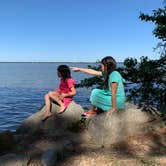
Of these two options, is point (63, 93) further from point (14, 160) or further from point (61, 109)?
point (14, 160)

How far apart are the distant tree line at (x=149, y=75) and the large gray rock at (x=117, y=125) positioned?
121 cm

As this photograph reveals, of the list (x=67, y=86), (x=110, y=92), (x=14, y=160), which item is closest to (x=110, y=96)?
(x=110, y=92)

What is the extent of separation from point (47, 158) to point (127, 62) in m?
4.75

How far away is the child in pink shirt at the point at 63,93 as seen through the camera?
27.0 feet

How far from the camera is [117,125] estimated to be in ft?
23.2

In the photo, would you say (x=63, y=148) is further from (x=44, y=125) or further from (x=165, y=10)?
(x=165, y=10)

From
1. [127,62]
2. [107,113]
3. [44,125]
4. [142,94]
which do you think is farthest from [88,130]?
[127,62]

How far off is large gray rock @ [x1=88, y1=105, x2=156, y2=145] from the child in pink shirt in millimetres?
1118

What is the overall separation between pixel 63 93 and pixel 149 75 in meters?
2.61

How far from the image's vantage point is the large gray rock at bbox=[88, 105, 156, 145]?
23.1ft

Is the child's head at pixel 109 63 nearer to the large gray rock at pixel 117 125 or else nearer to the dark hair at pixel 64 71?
the large gray rock at pixel 117 125

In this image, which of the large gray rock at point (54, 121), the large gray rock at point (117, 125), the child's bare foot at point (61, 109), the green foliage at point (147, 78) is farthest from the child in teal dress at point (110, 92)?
the green foliage at point (147, 78)

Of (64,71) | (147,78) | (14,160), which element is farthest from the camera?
(147,78)

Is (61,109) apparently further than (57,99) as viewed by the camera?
No
